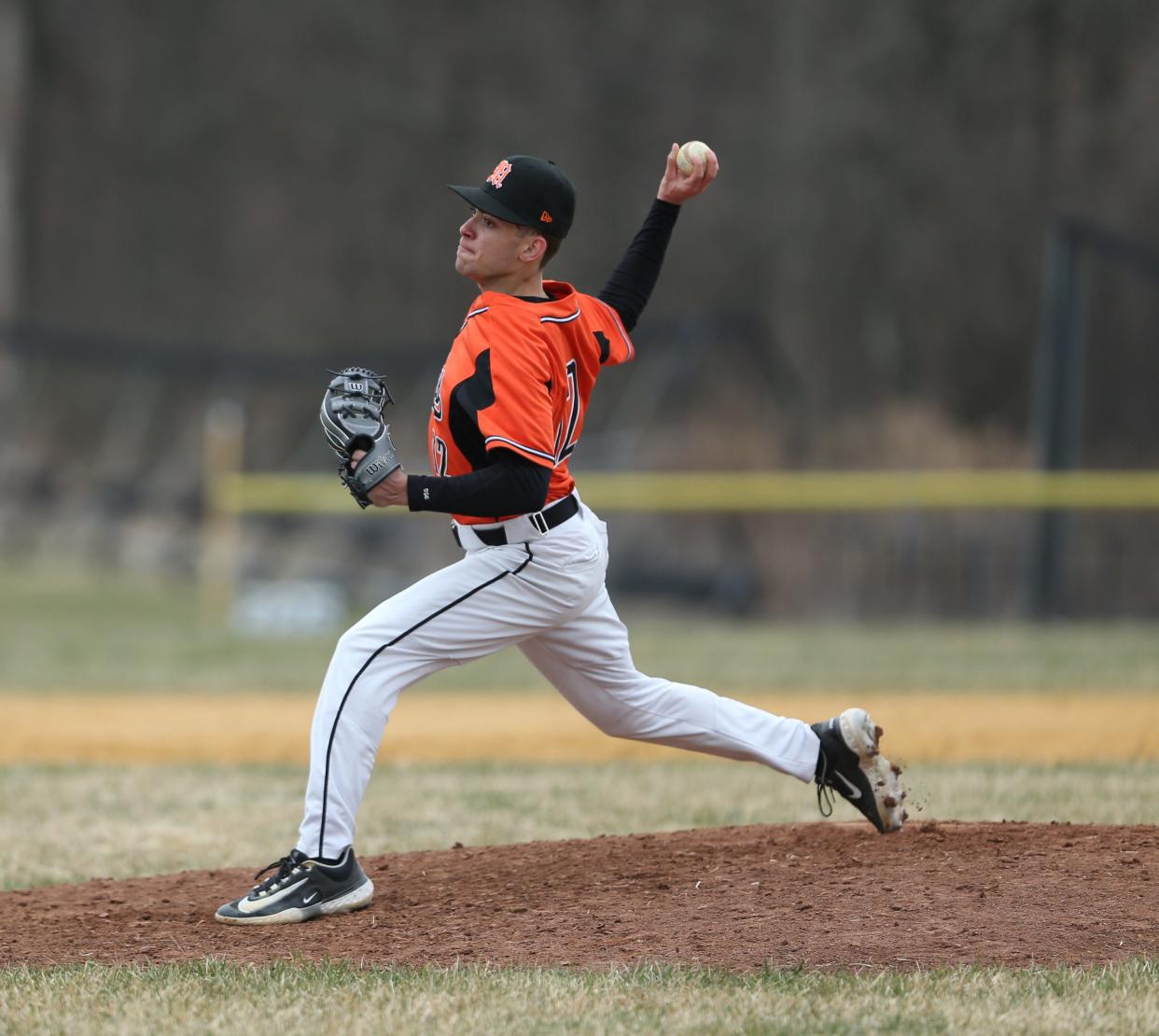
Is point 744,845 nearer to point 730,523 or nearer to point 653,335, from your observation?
point 730,523

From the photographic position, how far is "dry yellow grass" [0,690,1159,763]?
802 centimetres

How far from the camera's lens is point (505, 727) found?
29.7ft

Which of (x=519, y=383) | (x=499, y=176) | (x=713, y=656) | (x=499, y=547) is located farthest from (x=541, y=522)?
(x=713, y=656)

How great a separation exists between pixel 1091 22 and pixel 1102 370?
436 centimetres

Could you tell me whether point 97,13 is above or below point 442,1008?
above

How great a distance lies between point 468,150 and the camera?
24.5 m

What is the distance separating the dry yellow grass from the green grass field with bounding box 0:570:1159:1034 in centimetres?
37

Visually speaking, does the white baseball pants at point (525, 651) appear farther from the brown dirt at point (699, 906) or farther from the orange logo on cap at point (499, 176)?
the orange logo on cap at point (499, 176)

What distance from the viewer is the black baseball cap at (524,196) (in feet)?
14.7

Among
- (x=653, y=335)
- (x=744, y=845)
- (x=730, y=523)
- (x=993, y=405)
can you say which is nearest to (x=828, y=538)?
(x=730, y=523)

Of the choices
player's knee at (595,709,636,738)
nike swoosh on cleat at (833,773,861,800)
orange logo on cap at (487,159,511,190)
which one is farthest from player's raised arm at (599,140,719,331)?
nike swoosh on cleat at (833,773,861,800)

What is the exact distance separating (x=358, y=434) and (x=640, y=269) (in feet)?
3.98

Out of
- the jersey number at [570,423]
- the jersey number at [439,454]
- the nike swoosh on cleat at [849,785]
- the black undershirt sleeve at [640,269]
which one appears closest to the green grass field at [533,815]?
the nike swoosh on cleat at [849,785]

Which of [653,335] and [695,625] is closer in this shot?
[695,625]
